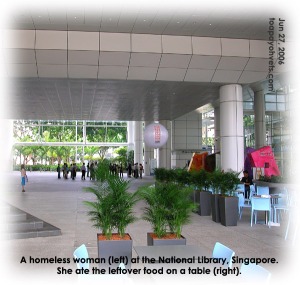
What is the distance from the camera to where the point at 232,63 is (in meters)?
16.5

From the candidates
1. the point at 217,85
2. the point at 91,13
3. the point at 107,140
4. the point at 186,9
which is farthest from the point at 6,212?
the point at 107,140

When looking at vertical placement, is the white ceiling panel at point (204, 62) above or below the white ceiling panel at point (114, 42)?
below

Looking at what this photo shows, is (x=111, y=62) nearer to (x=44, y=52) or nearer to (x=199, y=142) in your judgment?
(x=44, y=52)

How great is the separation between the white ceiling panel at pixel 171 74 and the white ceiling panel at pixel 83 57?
2.81 m

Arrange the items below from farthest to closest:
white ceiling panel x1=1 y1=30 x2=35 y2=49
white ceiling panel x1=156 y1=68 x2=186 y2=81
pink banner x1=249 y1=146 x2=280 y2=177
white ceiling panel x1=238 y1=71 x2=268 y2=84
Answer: pink banner x1=249 y1=146 x2=280 y2=177 → white ceiling panel x1=238 y1=71 x2=268 y2=84 → white ceiling panel x1=156 y1=68 x2=186 y2=81 → white ceiling panel x1=1 y1=30 x2=35 y2=49

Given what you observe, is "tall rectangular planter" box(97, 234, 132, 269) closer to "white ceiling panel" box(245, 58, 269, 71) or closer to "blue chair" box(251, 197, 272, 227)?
"blue chair" box(251, 197, 272, 227)

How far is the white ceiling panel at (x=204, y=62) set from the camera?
16.0m

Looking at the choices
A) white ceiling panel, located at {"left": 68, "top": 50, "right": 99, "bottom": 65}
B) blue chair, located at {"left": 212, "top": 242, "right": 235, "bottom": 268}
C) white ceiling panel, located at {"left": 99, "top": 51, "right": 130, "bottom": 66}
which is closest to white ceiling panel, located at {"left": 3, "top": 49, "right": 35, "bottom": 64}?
white ceiling panel, located at {"left": 68, "top": 50, "right": 99, "bottom": 65}

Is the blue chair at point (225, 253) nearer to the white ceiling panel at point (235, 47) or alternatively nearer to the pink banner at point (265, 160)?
the white ceiling panel at point (235, 47)

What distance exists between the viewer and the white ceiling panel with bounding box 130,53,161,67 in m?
15.6

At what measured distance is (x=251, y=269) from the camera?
129 inches

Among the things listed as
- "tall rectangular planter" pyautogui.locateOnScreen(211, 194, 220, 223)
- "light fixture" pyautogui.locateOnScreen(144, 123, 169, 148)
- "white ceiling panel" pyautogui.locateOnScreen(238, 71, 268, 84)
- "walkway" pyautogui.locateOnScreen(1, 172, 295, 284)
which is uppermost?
"white ceiling panel" pyautogui.locateOnScreen(238, 71, 268, 84)

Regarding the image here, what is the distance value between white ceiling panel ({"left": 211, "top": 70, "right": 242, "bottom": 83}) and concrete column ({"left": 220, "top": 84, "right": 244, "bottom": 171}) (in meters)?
0.46

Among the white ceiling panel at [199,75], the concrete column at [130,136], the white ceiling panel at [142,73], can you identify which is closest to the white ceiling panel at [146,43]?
the white ceiling panel at [142,73]
